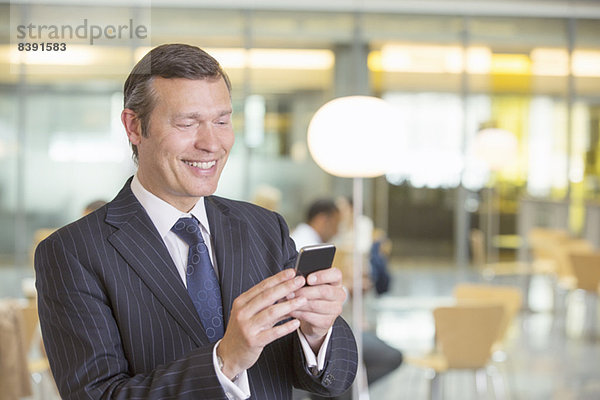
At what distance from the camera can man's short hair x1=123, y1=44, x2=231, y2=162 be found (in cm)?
154

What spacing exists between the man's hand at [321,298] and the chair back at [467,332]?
3.60 m

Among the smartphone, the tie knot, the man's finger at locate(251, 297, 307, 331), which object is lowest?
the man's finger at locate(251, 297, 307, 331)

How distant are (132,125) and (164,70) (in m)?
0.15

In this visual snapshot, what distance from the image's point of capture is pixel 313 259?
4.80ft

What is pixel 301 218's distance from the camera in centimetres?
1067

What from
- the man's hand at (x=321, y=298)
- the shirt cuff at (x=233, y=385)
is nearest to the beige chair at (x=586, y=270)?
the man's hand at (x=321, y=298)

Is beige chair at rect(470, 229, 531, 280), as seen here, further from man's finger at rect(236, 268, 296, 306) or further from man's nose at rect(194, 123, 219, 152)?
man's finger at rect(236, 268, 296, 306)

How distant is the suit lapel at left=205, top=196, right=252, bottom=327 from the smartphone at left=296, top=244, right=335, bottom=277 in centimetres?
24

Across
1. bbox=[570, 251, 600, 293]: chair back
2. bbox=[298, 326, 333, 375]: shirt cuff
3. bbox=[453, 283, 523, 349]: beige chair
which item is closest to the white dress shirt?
bbox=[298, 326, 333, 375]: shirt cuff

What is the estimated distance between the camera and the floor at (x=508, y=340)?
6.16 m

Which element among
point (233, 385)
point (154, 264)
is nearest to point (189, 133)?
point (154, 264)

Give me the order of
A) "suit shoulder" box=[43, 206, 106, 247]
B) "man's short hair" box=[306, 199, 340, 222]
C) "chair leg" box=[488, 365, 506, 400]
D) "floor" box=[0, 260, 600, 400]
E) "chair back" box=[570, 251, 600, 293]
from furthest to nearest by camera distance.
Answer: "chair back" box=[570, 251, 600, 293] → "floor" box=[0, 260, 600, 400] → "man's short hair" box=[306, 199, 340, 222] → "chair leg" box=[488, 365, 506, 400] → "suit shoulder" box=[43, 206, 106, 247]

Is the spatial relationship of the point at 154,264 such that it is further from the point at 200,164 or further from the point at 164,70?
the point at 164,70

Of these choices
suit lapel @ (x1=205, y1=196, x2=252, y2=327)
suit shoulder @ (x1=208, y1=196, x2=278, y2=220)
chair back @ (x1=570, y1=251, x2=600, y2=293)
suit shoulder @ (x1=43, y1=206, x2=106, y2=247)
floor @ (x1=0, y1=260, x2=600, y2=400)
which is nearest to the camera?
suit shoulder @ (x1=43, y1=206, x2=106, y2=247)
